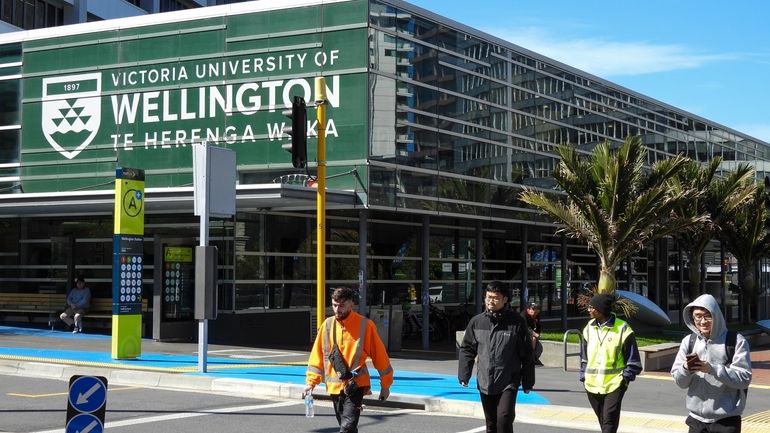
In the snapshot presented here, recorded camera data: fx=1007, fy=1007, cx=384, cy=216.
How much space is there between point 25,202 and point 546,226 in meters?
15.3

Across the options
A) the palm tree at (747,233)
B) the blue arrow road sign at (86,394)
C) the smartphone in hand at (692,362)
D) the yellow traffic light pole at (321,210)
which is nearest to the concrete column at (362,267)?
the yellow traffic light pole at (321,210)

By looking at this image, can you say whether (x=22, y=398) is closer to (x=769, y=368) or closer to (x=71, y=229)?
(x=71, y=229)

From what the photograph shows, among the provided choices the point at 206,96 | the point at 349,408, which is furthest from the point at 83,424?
the point at 206,96

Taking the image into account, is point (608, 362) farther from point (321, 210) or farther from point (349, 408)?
point (321, 210)

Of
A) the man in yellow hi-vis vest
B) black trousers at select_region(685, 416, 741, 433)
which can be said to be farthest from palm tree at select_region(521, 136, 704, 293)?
black trousers at select_region(685, 416, 741, 433)

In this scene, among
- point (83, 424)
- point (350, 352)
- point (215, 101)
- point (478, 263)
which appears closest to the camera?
point (83, 424)

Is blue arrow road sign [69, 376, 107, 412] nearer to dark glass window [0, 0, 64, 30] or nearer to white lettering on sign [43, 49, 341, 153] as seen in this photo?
white lettering on sign [43, 49, 341, 153]

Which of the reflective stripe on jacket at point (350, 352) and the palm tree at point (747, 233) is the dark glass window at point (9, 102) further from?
the palm tree at point (747, 233)

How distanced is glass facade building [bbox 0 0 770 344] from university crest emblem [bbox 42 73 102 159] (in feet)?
0.14

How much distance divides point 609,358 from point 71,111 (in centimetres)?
1966

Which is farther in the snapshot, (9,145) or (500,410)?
(9,145)

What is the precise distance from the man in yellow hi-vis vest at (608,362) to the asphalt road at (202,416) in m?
3.21

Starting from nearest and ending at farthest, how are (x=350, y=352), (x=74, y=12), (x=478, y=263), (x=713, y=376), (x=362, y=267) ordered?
1. (x=713, y=376)
2. (x=350, y=352)
3. (x=362, y=267)
4. (x=478, y=263)
5. (x=74, y=12)

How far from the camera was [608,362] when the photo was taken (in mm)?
8406
